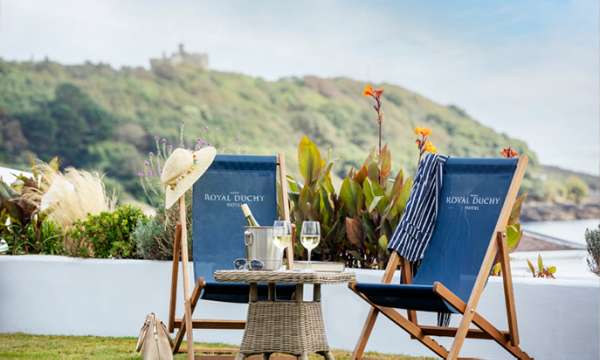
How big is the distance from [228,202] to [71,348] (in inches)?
48.2

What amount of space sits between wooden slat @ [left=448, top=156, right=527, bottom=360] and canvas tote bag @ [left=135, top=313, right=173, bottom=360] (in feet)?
4.08

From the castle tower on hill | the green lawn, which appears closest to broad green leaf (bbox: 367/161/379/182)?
the green lawn

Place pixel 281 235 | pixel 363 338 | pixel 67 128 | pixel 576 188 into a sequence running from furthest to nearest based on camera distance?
1. pixel 67 128
2. pixel 576 188
3. pixel 363 338
4. pixel 281 235

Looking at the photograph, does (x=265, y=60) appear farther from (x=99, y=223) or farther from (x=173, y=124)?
(x=99, y=223)

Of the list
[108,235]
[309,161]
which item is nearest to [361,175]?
[309,161]

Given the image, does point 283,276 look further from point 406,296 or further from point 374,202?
point 374,202

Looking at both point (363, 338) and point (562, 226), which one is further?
point (562, 226)

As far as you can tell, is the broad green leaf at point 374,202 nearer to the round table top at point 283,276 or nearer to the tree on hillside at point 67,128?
the round table top at point 283,276

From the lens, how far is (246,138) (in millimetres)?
25641

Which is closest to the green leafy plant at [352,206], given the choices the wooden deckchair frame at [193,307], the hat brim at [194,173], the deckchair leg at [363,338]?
the wooden deckchair frame at [193,307]

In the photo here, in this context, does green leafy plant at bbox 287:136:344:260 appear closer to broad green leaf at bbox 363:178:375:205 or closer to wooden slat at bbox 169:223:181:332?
broad green leaf at bbox 363:178:375:205

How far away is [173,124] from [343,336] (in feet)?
70.2

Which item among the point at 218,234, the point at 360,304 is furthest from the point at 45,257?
the point at 360,304

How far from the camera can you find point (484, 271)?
3275 mm
